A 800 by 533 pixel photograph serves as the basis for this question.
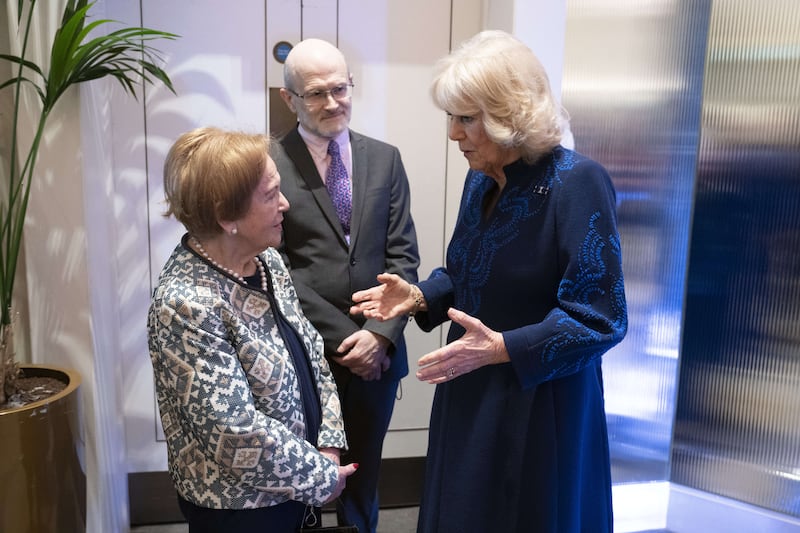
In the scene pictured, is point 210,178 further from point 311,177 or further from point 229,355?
point 311,177

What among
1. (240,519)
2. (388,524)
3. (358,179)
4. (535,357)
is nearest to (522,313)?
(535,357)

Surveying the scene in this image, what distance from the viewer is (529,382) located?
4.86 feet

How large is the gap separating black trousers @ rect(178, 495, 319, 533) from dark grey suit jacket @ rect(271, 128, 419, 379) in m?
0.67

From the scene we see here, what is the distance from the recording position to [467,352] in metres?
1.46

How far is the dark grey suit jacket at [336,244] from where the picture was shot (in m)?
2.18

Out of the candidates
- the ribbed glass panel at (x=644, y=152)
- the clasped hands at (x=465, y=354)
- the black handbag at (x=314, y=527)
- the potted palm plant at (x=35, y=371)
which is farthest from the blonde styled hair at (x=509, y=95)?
the ribbed glass panel at (x=644, y=152)

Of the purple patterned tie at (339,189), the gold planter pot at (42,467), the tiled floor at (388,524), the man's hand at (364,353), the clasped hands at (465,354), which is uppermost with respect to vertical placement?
the purple patterned tie at (339,189)

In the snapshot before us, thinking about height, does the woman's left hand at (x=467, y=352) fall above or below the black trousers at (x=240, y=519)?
above

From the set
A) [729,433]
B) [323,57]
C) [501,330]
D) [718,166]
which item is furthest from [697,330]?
[323,57]

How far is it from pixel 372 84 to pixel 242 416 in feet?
6.09

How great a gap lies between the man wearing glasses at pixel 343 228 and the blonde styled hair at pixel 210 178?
0.69m

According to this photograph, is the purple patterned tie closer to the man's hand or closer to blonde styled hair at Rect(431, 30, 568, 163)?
the man's hand

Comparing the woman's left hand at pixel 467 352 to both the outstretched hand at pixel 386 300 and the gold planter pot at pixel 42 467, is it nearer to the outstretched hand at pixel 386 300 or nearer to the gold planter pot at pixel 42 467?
the outstretched hand at pixel 386 300

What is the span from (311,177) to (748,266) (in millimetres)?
1818
